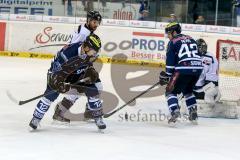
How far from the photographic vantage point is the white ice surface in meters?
5.96

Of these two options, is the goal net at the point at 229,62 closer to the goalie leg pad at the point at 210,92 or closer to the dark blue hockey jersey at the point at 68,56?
the goalie leg pad at the point at 210,92

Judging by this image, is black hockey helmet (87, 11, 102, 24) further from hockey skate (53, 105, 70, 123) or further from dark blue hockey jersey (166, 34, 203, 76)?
hockey skate (53, 105, 70, 123)

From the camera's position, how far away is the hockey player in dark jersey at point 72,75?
6852mm

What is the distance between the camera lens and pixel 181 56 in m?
7.54

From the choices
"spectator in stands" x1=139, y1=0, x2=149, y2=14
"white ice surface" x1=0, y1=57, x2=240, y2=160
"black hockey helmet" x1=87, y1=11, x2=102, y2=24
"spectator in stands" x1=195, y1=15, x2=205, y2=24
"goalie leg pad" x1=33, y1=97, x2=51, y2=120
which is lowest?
"white ice surface" x1=0, y1=57, x2=240, y2=160

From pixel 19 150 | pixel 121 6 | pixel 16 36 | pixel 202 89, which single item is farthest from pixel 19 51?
pixel 19 150

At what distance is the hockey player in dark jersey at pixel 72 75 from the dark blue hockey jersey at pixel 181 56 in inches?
41.6

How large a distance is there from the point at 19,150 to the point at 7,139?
0.54 metres

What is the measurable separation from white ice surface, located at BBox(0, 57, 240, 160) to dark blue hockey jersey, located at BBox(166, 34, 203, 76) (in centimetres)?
Answer: 70

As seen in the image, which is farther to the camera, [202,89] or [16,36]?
[16,36]

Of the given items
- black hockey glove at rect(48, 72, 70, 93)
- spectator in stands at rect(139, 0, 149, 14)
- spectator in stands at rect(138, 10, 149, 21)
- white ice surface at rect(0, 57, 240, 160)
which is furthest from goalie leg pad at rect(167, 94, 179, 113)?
spectator in stands at rect(139, 0, 149, 14)

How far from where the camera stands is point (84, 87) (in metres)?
6.99

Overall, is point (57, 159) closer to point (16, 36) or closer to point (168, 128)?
point (168, 128)

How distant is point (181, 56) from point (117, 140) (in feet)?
4.83
